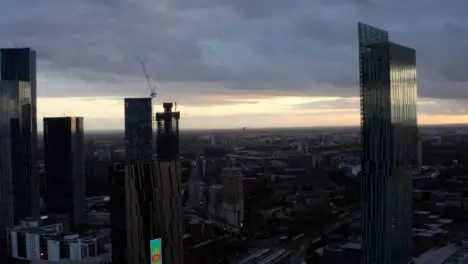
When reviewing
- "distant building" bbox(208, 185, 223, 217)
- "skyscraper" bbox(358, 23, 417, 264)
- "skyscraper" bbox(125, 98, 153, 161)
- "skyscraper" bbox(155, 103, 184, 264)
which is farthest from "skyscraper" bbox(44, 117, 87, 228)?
"skyscraper" bbox(358, 23, 417, 264)

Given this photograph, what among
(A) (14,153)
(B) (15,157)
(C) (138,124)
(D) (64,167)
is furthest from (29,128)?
(C) (138,124)

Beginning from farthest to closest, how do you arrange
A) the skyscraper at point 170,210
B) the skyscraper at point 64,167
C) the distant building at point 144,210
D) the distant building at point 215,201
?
the skyscraper at point 64,167
the distant building at point 215,201
the skyscraper at point 170,210
the distant building at point 144,210

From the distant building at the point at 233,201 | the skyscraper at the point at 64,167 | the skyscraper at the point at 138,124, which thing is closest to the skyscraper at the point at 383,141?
the distant building at the point at 233,201

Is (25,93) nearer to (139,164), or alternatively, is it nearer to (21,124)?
(21,124)

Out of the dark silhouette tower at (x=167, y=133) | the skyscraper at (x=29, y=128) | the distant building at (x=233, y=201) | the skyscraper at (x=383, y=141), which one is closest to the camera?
the skyscraper at (x=383, y=141)

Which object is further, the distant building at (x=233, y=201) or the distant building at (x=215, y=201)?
the distant building at (x=215, y=201)

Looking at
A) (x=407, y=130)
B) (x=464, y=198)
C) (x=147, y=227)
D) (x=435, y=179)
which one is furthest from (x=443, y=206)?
(x=147, y=227)

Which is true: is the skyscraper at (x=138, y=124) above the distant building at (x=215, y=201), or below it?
above

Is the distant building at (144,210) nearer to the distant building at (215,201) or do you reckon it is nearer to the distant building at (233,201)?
the distant building at (233,201)
